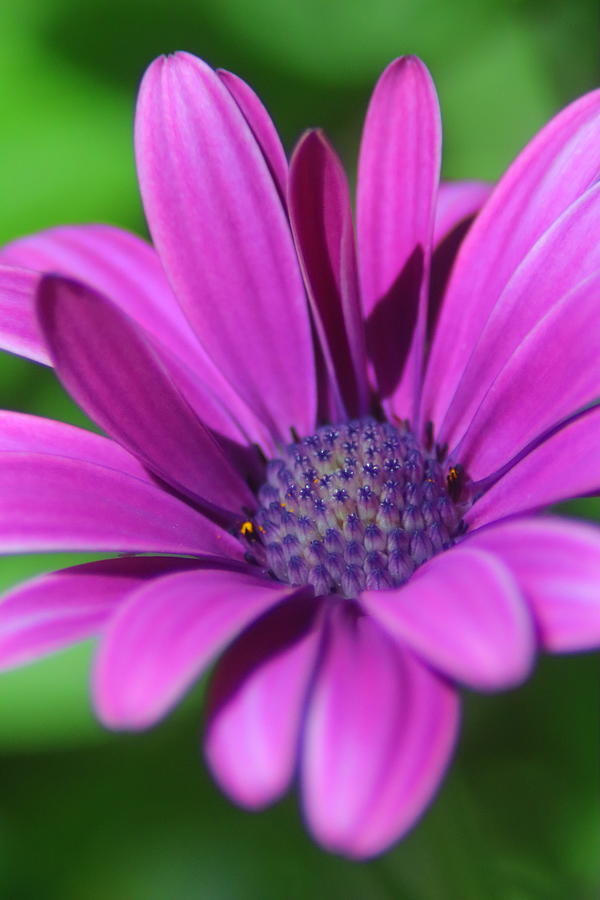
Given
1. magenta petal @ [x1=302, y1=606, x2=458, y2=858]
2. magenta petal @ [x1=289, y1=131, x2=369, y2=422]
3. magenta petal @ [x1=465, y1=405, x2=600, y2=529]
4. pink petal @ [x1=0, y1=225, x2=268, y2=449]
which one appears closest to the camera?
magenta petal @ [x1=302, y1=606, x2=458, y2=858]

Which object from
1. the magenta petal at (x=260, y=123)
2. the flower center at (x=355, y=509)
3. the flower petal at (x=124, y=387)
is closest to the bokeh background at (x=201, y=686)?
the flower center at (x=355, y=509)

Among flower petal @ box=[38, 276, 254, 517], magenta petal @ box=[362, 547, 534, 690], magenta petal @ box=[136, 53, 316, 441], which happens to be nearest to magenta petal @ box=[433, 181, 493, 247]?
magenta petal @ box=[136, 53, 316, 441]

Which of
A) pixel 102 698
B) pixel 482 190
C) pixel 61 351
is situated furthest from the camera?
pixel 482 190

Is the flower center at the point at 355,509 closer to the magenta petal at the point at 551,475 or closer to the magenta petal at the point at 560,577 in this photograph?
the magenta petal at the point at 551,475

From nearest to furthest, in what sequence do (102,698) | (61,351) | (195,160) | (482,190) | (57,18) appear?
(102,698) → (61,351) → (195,160) → (482,190) → (57,18)

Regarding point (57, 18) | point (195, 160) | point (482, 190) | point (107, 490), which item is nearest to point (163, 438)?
point (107, 490)

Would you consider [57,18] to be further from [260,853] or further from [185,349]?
[260,853]

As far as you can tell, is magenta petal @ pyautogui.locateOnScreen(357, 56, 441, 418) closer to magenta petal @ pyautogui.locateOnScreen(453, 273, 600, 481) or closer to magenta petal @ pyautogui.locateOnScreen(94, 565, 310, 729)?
magenta petal @ pyautogui.locateOnScreen(453, 273, 600, 481)
